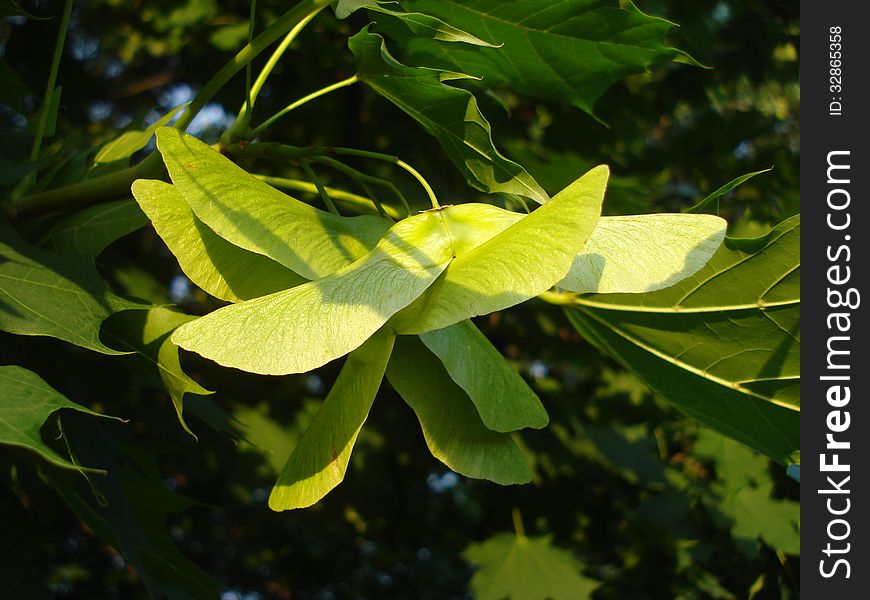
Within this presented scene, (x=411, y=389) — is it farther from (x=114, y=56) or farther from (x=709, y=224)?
(x=114, y=56)

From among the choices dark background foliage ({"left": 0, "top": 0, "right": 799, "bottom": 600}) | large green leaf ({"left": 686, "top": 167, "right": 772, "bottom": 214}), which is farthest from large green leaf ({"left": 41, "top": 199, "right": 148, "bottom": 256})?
large green leaf ({"left": 686, "top": 167, "right": 772, "bottom": 214})

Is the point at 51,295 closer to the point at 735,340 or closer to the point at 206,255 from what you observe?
the point at 206,255

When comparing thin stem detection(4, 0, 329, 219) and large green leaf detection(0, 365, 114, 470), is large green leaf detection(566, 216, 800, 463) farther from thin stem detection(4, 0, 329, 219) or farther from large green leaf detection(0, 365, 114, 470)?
large green leaf detection(0, 365, 114, 470)

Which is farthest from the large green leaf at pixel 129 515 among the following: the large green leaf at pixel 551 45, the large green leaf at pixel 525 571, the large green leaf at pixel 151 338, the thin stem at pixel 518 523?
the thin stem at pixel 518 523

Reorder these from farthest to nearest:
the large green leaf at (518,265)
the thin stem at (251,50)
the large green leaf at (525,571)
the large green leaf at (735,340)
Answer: the large green leaf at (525,571)
the large green leaf at (735,340)
the thin stem at (251,50)
the large green leaf at (518,265)

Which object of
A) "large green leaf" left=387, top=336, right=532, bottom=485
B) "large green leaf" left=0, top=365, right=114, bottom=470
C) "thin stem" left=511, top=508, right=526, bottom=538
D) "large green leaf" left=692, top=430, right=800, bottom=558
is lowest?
"thin stem" left=511, top=508, right=526, bottom=538

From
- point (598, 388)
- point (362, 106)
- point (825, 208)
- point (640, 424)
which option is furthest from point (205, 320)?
point (598, 388)

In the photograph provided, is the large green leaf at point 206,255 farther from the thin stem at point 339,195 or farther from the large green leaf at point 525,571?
the large green leaf at point 525,571

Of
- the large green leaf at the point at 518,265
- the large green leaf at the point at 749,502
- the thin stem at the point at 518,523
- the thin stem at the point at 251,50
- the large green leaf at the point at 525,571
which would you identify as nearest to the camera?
the large green leaf at the point at 518,265
